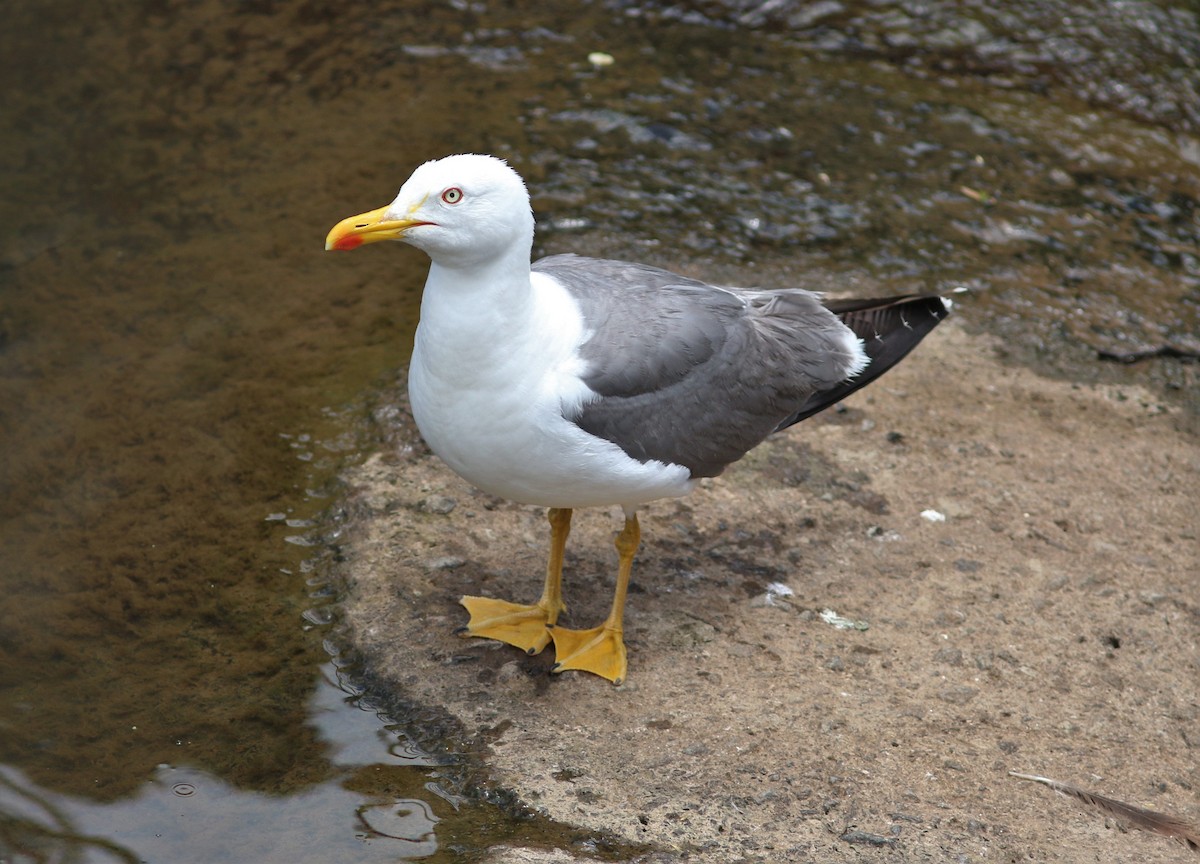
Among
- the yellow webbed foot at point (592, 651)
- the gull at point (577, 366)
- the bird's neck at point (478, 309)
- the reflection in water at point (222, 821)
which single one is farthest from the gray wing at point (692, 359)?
the reflection in water at point (222, 821)

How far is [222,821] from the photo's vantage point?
401 cm

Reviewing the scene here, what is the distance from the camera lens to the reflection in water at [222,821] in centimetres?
389

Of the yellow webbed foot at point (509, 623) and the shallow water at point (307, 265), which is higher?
the shallow water at point (307, 265)

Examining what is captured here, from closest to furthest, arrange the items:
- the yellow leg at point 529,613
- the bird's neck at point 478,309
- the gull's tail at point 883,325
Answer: the bird's neck at point 478,309 → the yellow leg at point 529,613 → the gull's tail at point 883,325

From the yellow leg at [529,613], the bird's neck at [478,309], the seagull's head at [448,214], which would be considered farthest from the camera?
the yellow leg at [529,613]

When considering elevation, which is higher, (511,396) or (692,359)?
(511,396)

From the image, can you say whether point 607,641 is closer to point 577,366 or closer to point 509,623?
point 509,623

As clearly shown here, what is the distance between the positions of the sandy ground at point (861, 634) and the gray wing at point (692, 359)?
0.77 metres

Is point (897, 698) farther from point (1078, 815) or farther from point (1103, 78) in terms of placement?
point (1103, 78)

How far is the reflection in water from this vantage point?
3891 mm

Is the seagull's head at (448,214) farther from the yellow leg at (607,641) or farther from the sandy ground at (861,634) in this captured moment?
the sandy ground at (861,634)

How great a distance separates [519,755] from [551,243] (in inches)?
133

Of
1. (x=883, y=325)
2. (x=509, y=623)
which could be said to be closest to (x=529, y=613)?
(x=509, y=623)

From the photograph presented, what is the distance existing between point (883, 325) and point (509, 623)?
2008mm
